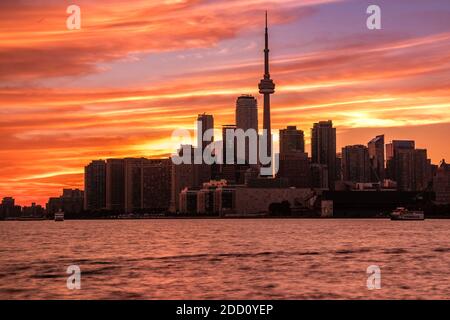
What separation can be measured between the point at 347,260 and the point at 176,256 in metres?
19.3

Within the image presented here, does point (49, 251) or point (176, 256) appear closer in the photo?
point (176, 256)

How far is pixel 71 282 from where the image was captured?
6034 cm
